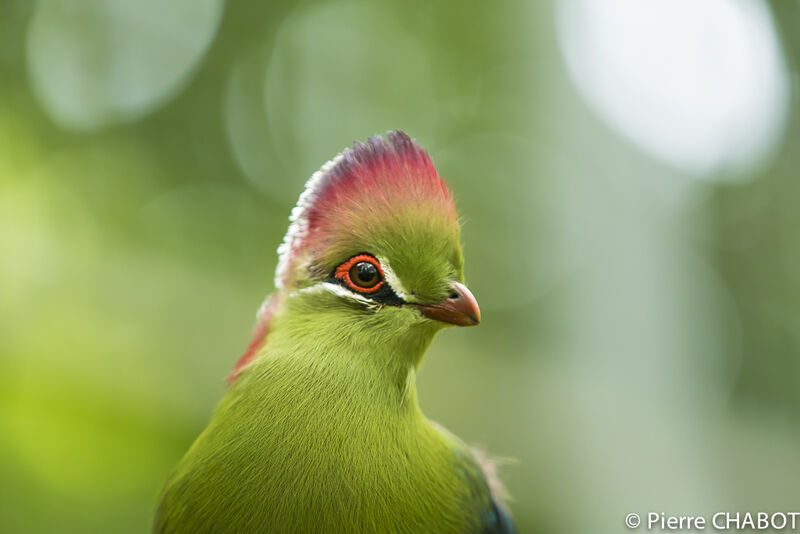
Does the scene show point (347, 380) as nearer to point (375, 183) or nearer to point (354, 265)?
point (354, 265)

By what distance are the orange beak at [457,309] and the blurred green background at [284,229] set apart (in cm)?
195

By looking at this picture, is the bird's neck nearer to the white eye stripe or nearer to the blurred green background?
the white eye stripe

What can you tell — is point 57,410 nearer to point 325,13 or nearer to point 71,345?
point 71,345

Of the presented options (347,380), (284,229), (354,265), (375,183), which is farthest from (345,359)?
(284,229)

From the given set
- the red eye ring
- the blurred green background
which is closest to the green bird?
the red eye ring

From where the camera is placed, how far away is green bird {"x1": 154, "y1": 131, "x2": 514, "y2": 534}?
81cm

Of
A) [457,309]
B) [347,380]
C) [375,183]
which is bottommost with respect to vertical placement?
[347,380]

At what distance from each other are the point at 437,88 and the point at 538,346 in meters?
1.67

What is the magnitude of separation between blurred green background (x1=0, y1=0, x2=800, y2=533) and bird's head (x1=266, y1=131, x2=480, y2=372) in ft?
A: 6.31

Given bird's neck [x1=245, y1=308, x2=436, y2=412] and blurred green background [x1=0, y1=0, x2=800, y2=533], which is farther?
blurred green background [x1=0, y1=0, x2=800, y2=533]

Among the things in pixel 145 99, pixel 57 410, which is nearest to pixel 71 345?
pixel 57 410

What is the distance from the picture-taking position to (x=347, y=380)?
858 mm

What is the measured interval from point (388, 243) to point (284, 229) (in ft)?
8.18

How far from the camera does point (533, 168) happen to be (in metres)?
3.85
